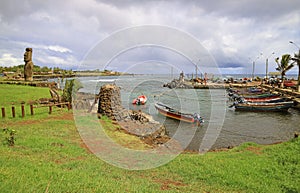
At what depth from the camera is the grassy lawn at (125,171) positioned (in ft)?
18.3

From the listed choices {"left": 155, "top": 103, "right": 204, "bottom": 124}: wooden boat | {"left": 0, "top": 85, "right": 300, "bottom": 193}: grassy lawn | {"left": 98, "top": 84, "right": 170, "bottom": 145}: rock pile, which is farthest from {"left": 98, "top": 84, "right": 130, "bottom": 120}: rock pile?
{"left": 155, "top": 103, "right": 204, "bottom": 124}: wooden boat

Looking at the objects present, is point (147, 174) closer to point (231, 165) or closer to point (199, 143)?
point (231, 165)

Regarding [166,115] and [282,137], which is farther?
[166,115]

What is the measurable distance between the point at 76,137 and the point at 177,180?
21.1 feet

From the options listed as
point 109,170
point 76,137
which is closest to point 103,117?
point 76,137

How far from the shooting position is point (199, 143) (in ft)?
49.3

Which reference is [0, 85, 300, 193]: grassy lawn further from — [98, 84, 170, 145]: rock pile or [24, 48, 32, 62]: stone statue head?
[24, 48, 32, 62]: stone statue head

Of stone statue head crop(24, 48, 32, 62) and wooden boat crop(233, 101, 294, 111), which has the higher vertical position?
stone statue head crop(24, 48, 32, 62)

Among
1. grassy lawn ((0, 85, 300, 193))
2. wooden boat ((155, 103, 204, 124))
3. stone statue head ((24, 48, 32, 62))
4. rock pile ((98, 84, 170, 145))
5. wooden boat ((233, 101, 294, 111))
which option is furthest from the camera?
stone statue head ((24, 48, 32, 62))

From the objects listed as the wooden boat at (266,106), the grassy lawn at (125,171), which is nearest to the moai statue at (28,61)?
the grassy lawn at (125,171)

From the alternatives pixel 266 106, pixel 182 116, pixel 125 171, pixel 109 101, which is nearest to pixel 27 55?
pixel 109 101

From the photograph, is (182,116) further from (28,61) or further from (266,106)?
(28,61)

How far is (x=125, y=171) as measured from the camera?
738cm

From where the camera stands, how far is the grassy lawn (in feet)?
18.3
